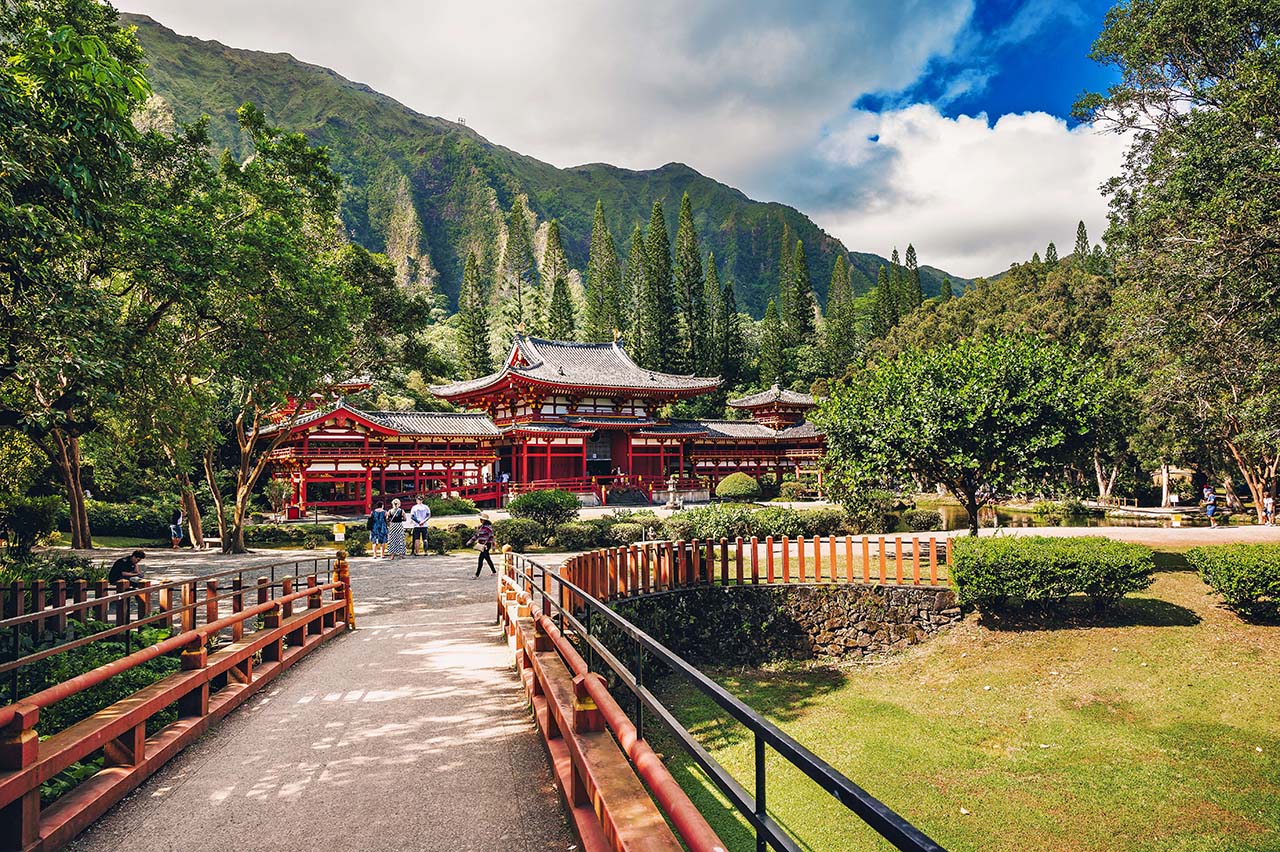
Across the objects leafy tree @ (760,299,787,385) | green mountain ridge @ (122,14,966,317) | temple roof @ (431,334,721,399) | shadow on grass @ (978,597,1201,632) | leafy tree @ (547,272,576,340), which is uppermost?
green mountain ridge @ (122,14,966,317)

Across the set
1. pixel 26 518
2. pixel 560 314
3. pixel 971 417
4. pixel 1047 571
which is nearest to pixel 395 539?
pixel 26 518

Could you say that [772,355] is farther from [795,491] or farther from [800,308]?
[795,491]

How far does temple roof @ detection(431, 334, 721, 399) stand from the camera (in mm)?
37875

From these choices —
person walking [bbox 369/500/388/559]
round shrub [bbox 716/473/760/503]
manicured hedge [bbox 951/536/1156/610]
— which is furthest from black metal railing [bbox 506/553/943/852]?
round shrub [bbox 716/473/760/503]

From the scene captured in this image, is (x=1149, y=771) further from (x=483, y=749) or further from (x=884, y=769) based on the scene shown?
(x=483, y=749)

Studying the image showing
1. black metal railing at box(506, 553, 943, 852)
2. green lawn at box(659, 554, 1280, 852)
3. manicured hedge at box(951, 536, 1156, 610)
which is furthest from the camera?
manicured hedge at box(951, 536, 1156, 610)

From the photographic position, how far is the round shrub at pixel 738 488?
36406 millimetres

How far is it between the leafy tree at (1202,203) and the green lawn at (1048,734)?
20.2 feet

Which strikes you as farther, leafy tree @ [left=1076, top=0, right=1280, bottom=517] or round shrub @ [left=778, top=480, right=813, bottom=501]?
round shrub @ [left=778, top=480, right=813, bottom=501]

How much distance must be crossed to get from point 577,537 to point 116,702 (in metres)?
16.0

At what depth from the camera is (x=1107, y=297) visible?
36250 mm

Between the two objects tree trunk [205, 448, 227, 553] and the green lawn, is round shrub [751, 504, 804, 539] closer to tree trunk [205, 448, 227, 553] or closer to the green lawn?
the green lawn

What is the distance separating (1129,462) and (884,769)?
39.6 metres

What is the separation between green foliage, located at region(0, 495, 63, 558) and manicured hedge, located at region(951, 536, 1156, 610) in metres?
21.7
